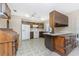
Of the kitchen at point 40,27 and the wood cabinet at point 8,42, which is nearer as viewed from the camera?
the wood cabinet at point 8,42

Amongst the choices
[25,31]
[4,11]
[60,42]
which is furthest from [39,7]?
[60,42]

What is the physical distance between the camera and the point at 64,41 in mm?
1898

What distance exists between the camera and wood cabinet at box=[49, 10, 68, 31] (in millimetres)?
1823

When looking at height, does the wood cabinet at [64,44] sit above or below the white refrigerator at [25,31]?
below

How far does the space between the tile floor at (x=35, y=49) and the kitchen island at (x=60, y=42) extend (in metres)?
0.07

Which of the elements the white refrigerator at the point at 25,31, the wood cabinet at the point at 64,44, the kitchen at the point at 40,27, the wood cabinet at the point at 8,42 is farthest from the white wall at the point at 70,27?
the wood cabinet at the point at 8,42

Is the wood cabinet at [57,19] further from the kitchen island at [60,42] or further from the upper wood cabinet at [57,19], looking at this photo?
the kitchen island at [60,42]

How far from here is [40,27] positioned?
1891 mm

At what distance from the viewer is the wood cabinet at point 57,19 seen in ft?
5.98

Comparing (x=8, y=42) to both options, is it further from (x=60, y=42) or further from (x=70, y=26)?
(x=70, y=26)

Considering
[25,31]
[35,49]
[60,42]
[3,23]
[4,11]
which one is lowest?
[35,49]

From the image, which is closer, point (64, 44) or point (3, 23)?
point (3, 23)

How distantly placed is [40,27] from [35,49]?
0.40 meters

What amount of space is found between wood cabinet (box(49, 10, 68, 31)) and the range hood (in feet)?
2.33
